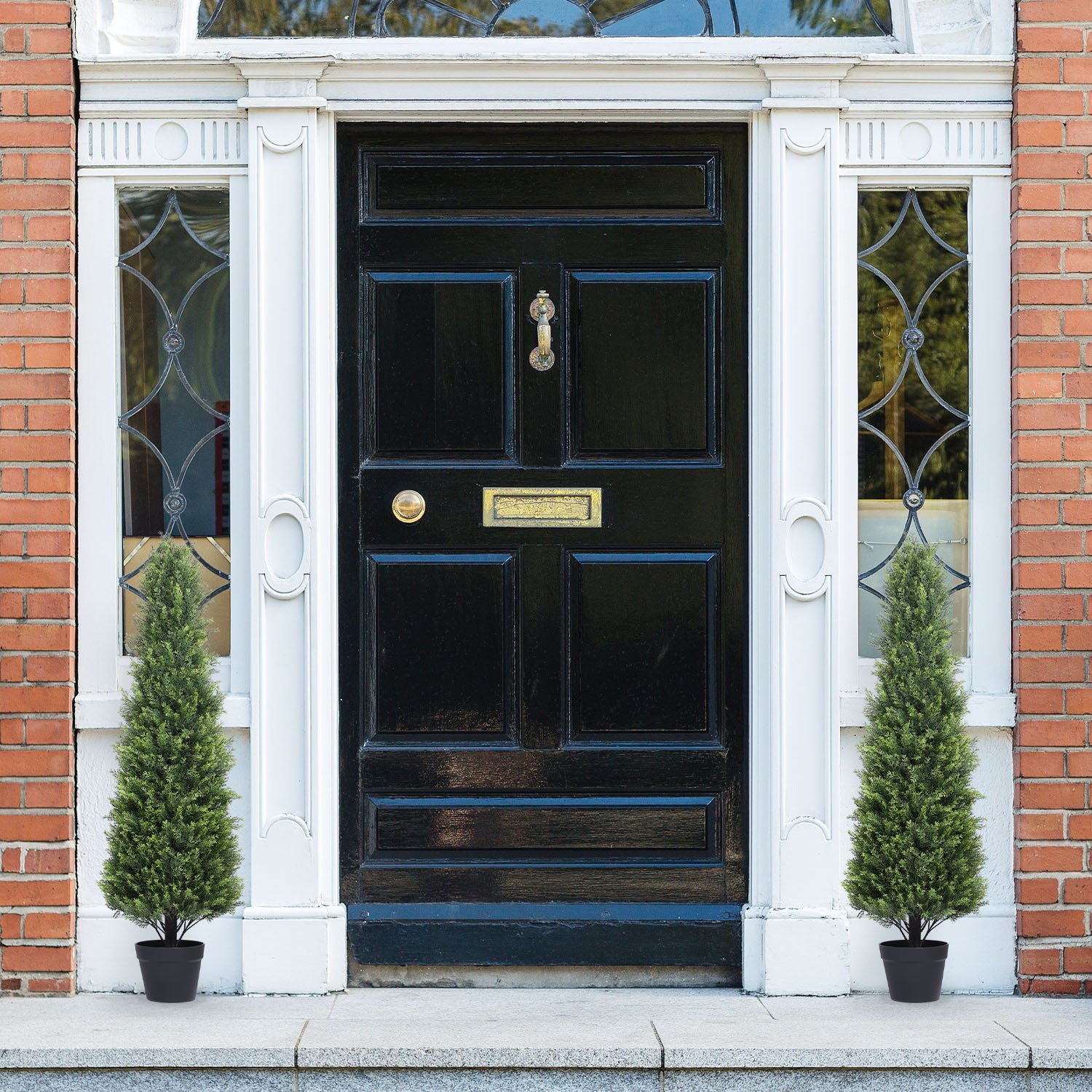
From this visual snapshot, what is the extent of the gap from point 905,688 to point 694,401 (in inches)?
42.7

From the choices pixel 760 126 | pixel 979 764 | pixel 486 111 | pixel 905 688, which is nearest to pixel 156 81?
pixel 486 111

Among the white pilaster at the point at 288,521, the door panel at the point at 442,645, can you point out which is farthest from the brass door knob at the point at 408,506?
the white pilaster at the point at 288,521

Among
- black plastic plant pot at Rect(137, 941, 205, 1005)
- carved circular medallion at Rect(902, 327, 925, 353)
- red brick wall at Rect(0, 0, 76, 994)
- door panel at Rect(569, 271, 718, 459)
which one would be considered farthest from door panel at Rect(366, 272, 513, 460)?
black plastic plant pot at Rect(137, 941, 205, 1005)

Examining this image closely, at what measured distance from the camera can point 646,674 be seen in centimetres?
412

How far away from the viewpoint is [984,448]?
4.05 m

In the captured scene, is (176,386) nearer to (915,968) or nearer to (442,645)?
(442,645)

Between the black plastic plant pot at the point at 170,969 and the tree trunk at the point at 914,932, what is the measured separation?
2048mm

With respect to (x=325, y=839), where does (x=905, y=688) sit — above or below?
above

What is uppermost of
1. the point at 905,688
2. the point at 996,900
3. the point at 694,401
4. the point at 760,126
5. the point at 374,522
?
the point at 760,126

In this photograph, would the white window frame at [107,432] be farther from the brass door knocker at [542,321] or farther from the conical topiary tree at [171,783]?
the brass door knocker at [542,321]

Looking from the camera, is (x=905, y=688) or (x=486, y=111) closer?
(x=905, y=688)

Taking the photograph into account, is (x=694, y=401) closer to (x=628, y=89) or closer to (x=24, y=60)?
(x=628, y=89)

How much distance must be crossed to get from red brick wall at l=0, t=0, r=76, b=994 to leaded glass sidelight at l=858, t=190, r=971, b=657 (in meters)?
2.43

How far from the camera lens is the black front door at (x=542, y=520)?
4094mm
